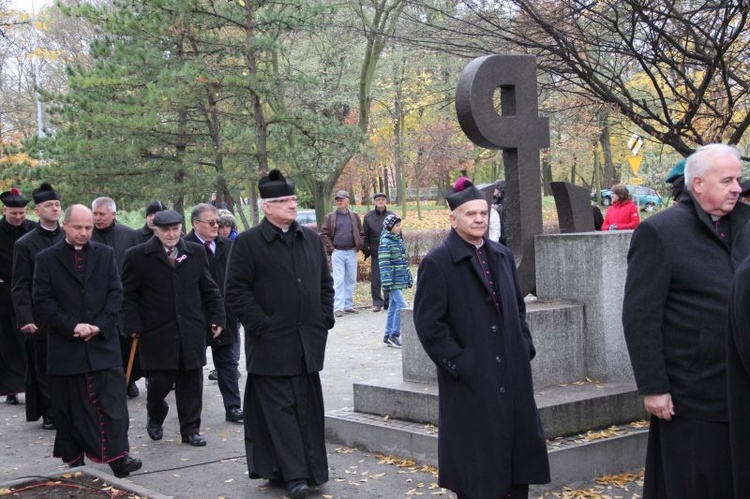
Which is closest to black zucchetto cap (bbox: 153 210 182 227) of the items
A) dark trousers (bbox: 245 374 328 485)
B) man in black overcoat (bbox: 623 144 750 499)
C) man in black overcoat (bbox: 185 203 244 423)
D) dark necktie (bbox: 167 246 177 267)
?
dark necktie (bbox: 167 246 177 267)

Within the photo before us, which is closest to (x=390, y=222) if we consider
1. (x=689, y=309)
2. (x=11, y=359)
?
(x=11, y=359)

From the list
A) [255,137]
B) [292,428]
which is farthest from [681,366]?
[255,137]

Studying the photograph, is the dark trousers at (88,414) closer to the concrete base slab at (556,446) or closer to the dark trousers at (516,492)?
the concrete base slab at (556,446)

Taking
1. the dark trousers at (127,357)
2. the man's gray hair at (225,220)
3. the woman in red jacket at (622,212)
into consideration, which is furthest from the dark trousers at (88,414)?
the woman in red jacket at (622,212)

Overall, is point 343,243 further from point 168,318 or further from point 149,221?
point 168,318

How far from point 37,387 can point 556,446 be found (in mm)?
5283

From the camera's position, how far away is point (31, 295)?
29.1 feet

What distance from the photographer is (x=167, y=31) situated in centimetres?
1977

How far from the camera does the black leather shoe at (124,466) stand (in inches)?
287

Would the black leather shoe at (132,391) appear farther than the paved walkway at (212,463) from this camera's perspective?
Yes

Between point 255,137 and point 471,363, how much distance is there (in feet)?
58.6

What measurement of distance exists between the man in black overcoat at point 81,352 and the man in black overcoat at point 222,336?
4.54 feet

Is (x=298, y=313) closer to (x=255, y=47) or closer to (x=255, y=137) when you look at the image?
(x=255, y=47)

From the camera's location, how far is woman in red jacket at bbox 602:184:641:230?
14.1 m
